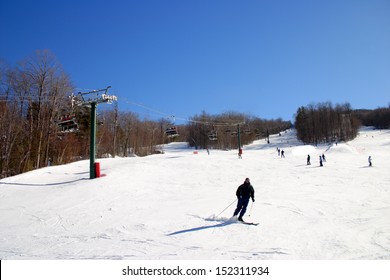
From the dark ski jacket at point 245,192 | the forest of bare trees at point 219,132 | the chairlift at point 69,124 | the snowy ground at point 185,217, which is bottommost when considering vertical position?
the snowy ground at point 185,217

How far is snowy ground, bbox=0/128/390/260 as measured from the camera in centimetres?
744

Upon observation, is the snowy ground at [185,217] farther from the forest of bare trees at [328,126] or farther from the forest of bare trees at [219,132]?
the forest of bare trees at [328,126]

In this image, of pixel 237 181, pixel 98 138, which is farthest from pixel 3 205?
pixel 98 138

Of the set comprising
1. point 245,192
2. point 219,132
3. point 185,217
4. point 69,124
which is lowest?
point 185,217

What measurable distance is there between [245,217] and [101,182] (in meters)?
10.9

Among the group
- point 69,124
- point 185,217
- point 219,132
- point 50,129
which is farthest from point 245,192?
point 219,132

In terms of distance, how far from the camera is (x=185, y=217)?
1102 cm

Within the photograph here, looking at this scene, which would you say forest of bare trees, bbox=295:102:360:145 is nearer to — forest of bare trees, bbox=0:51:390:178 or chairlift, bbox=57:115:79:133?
forest of bare trees, bbox=0:51:390:178

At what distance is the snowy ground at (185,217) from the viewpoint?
7.44 metres

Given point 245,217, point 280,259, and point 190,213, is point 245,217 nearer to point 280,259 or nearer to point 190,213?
point 190,213

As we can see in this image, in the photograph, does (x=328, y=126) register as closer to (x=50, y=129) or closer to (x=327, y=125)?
(x=327, y=125)

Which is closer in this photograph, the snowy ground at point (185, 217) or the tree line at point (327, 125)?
the snowy ground at point (185, 217)

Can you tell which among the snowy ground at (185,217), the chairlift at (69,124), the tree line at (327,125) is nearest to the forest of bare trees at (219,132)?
the tree line at (327,125)

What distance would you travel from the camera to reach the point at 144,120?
7731 cm
